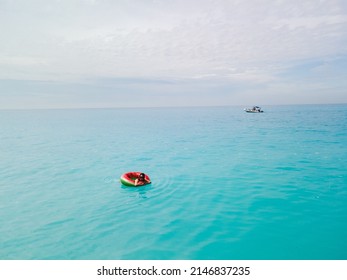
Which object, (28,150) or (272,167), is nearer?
(272,167)

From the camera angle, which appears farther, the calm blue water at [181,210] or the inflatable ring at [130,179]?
the inflatable ring at [130,179]

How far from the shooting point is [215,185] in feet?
65.6

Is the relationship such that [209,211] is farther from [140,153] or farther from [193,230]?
[140,153]

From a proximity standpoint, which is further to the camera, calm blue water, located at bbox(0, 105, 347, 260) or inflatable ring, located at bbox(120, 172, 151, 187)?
inflatable ring, located at bbox(120, 172, 151, 187)

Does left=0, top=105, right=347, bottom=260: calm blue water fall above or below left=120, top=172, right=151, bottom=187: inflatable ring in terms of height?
below

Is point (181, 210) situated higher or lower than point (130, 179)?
lower

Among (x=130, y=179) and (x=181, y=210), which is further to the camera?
(x=130, y=179)

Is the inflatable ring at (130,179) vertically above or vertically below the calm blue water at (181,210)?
above
